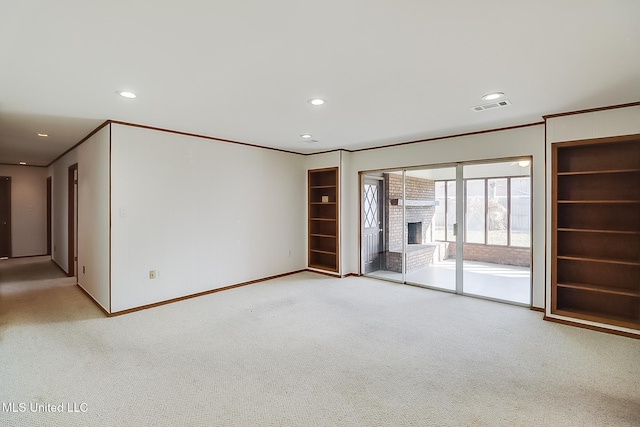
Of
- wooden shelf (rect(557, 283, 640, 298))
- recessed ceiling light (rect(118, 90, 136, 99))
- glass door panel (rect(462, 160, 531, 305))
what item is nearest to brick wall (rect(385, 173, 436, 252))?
glass door panel (rect(462, 160, 531, 305))

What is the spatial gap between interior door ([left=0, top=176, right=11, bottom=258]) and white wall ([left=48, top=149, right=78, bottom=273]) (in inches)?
57.3

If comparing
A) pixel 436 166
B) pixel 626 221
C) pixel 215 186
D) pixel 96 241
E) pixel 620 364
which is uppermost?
pixel 436 166

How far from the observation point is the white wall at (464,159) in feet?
13.5

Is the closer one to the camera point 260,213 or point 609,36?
point 609,36

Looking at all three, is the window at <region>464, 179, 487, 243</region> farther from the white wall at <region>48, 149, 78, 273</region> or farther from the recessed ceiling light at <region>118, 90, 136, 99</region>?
Result: the white wall at <region>48, 149, 78, 273</region>

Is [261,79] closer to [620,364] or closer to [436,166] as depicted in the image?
[436,166]

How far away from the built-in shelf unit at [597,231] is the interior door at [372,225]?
9.58 feet

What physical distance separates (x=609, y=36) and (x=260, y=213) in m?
4.82

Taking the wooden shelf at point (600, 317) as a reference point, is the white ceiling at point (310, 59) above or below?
above

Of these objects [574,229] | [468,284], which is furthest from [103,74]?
[468,284]

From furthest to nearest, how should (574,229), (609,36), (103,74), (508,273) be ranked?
(508,273)
(574,229)
(103,74)
(609,36)

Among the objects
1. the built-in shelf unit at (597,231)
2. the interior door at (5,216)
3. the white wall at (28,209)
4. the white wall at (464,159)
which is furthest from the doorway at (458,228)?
the interior door at (5,216)

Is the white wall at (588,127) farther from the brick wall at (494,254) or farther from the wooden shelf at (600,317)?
the brick wall at (494,254)

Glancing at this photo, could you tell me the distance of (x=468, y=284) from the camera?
5.07 m
